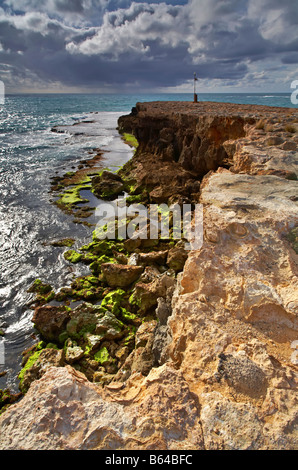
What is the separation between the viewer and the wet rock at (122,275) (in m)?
10.3

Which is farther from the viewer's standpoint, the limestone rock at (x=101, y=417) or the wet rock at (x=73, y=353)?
the wet rock at (x=73, y=353)

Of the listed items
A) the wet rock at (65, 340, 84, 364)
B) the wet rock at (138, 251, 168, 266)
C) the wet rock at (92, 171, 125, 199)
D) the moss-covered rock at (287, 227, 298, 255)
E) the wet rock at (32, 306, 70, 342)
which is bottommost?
the wet rock at (65, 340, 84, 364)

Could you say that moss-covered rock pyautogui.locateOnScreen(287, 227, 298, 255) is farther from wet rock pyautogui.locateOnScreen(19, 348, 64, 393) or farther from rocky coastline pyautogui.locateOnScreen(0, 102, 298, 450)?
wet rock pyautogui.locateOnScreen(19, 348, 64, 393)

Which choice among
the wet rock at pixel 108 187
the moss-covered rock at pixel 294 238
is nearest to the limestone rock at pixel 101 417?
the moss-covered rock at pixel 294 238

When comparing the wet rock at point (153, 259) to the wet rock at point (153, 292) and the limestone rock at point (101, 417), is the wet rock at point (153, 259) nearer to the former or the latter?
the wet rock at point (153, 292)

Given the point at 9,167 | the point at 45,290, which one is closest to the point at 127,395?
the point at 45,290

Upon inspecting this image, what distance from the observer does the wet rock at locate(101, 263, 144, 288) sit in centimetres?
1034

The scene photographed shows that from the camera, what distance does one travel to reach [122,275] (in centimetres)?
1035

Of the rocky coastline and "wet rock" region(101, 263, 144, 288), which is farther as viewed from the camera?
"wet rock" region(101, 263, 144, 288)

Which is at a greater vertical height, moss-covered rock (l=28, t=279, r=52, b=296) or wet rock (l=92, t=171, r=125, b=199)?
wet rock (l=92, t=171, r=125, b=199)

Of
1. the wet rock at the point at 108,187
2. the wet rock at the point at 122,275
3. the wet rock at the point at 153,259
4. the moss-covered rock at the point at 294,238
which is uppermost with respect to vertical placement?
the moss-covered rock at the point at 294,238

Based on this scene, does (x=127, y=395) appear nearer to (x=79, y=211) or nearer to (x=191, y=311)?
(x=191, y=311)

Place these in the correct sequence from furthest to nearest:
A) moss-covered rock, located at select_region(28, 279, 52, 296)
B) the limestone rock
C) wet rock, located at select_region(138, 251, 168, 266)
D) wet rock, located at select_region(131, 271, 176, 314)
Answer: wet rock, located at select_region(138, 251, 168, 266), moss-covered rock, located at select_region(28, 279, 52, 296), wet rock, located at select_region(131, 271, 176, 314), the limestone rock

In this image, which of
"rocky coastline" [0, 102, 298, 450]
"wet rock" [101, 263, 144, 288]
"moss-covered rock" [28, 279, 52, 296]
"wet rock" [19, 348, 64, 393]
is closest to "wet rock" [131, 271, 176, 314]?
"rocky coastline" [0, 102, 298, 450]
